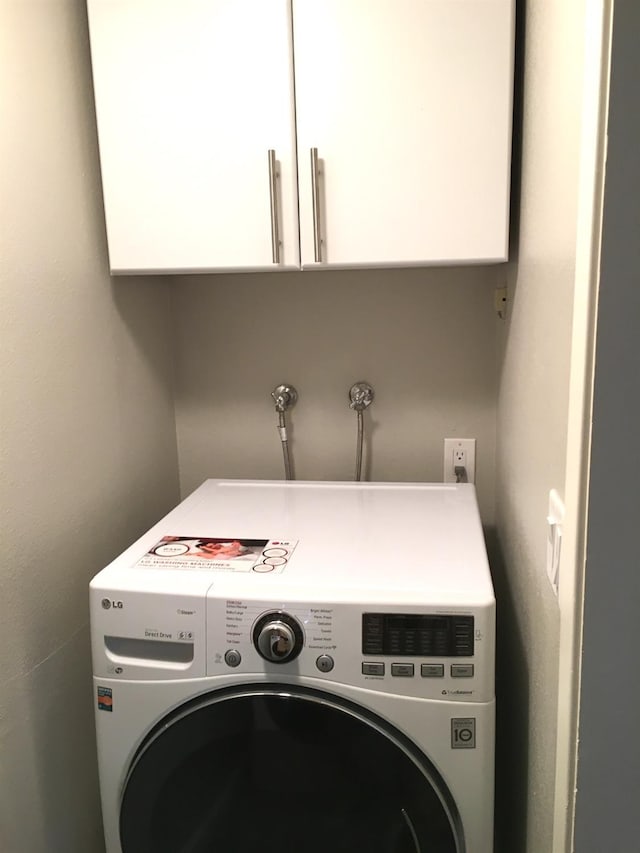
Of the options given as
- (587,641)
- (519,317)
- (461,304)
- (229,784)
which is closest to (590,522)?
(587,641)

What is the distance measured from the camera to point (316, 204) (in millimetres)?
1213

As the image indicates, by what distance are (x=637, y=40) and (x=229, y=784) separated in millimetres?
1056

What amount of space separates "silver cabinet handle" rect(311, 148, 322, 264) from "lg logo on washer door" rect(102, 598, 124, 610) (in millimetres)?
693

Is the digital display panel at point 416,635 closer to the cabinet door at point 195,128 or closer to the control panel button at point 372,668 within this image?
the control panel button at point 372,668

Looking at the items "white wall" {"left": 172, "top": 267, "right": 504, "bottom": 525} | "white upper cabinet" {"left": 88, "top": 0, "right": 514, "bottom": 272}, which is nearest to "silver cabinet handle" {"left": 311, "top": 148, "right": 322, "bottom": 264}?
"white upper cabinet" {"left": 88, "top": 0, "right": 514, "bottom": 272}

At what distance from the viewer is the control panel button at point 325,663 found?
0.95 m

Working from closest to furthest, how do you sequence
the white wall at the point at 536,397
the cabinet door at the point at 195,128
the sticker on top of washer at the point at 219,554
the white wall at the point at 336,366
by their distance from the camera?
the white wall at the point at 536,397 < the sticker on top of washer at the point at 219,554 < the cabinet door at the point at 195,128 < the white wall at the point at 336,366

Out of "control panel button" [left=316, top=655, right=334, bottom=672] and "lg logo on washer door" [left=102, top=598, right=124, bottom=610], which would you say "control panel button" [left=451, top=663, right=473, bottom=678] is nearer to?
"control panel button" [left=316, top=655, right=334, bottom=672]

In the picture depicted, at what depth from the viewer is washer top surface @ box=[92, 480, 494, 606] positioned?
38.9 inches

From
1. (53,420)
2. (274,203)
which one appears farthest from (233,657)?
(274,203)

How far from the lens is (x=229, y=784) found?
1010 mm

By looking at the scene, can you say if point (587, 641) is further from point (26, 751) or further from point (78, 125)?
point (78, 125)

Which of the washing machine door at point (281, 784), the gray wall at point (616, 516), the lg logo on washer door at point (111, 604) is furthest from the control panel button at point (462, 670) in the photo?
the lg logo on washer door at point (111, 604)

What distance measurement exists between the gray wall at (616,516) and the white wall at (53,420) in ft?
2.89
